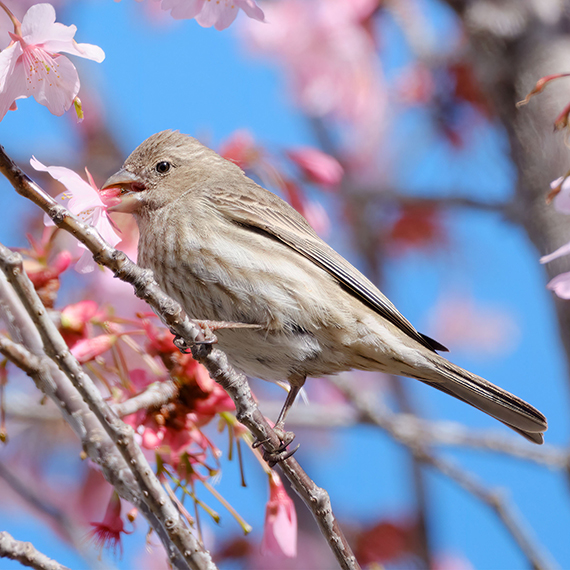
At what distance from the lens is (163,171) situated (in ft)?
12.7

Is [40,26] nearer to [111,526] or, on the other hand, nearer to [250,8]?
[250,8]

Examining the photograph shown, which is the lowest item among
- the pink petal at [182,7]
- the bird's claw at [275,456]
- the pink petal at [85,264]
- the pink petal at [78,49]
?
the bird's claw at [275,456]

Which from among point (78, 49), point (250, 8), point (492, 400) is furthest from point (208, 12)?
point (492, 400)

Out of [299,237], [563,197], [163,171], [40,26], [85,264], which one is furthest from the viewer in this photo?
[163,171]

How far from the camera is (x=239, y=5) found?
227 cm

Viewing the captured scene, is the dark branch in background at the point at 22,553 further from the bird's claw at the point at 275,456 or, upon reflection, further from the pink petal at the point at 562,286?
the pink petal at the point at 562,286

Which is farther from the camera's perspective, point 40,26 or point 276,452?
point 276,452

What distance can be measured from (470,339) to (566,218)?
4316mm

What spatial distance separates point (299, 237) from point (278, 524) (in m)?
1.41

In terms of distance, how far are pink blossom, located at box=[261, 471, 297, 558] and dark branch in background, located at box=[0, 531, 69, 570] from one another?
36.7 inches

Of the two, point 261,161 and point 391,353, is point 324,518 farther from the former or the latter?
point 261,161

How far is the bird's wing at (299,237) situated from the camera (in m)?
3.31

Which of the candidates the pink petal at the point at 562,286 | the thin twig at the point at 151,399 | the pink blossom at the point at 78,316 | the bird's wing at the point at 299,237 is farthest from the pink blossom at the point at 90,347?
the pink petal at the point at 562,286

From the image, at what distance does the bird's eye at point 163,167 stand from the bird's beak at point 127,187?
0.42ft
